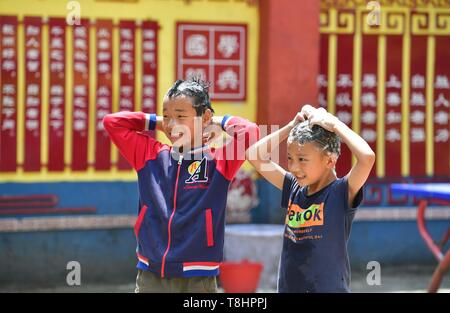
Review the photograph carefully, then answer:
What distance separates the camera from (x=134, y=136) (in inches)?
136

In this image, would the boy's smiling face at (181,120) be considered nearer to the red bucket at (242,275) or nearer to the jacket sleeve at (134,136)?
the jacket sleeve at (134,136)

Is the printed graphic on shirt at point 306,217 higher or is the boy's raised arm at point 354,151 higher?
the boy's raised arm at point 354,151

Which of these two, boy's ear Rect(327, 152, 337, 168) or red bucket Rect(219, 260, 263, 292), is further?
red bucket Rect(219, 260, 263, 292)

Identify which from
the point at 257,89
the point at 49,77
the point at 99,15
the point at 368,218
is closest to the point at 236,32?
the point at 257,89

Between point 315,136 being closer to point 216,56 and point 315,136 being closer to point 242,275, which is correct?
point 242,275

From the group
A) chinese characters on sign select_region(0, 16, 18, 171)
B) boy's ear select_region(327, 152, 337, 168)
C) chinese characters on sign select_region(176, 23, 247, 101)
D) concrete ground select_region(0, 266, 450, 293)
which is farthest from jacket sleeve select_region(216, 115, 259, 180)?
chinese characters on sign select_region(0, 16, 18, 171)

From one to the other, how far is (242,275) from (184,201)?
3.24 m

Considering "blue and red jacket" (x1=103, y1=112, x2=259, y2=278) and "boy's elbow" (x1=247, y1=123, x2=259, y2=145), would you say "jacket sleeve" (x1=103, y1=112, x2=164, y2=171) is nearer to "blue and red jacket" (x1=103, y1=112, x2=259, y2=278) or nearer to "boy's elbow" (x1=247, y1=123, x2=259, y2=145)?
"blue and red jacket" (x1=103, y1=112, x2=259, y2=278)

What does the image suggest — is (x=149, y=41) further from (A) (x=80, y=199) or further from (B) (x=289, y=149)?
(B) (x=289, y=149)

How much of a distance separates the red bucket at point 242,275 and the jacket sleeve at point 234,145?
10.1 ft

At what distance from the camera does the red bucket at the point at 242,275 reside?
6.33 metres

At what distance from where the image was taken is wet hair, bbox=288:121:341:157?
3115mm

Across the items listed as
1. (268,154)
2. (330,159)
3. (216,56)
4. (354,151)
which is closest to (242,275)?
(216,56)

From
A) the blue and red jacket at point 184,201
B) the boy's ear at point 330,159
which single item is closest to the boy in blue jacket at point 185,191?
the blue and red jacket at point 184,201
